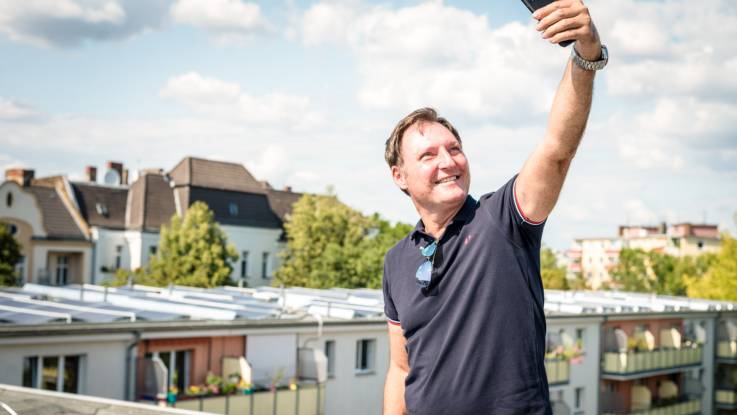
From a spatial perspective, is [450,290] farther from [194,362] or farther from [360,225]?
[360,225]

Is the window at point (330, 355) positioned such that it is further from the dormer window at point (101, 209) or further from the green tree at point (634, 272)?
the green tree at point (634, 272)

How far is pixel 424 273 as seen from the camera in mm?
2771

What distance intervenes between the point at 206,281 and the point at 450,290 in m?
44.0

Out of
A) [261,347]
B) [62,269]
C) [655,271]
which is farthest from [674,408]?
[655,271]

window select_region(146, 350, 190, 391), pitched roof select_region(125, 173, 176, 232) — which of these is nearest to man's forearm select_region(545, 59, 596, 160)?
window select_region(146, 350, 190, 391)

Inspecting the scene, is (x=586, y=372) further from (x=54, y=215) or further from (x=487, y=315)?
(x=54, y=215)

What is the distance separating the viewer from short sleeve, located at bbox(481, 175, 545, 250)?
252cm

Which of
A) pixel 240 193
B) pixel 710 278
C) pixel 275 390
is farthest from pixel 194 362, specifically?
pixel 710 278

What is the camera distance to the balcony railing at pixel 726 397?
41000 mm

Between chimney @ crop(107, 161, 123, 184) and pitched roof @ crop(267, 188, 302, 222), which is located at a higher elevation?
chimney @ crop(107, 161, 123, 184)

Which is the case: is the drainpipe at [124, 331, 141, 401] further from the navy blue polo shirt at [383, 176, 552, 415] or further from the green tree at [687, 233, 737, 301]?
the green tree at [687, 233, 737, 301]

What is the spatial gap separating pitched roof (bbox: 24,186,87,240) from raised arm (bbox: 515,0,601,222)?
5109 centimetres

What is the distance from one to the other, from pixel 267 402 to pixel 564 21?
716 inches

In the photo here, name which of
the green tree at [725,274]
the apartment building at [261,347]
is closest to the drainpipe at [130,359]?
the apartment building at [261,347]
